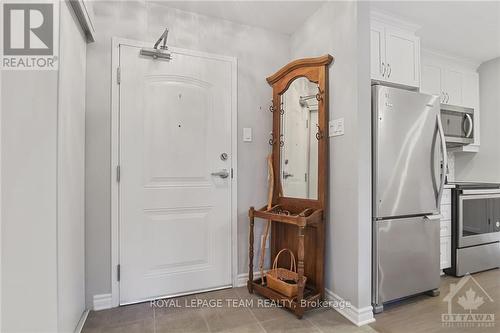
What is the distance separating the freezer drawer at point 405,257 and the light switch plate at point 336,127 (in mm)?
693

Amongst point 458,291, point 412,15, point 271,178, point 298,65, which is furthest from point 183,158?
point 458,291

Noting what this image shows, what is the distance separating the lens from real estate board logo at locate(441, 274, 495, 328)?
1.79 m

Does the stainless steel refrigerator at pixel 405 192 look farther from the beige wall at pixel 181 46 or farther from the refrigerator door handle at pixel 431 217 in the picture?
the beige wall at pixel 181 46

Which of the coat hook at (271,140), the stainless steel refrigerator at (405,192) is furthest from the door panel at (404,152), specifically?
the coat hook at (271,140)

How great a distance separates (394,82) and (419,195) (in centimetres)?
105

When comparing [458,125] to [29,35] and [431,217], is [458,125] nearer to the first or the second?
[431,217]

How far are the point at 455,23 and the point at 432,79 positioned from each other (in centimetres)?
68

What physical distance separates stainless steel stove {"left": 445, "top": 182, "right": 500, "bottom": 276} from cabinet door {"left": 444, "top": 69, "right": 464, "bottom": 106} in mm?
1083

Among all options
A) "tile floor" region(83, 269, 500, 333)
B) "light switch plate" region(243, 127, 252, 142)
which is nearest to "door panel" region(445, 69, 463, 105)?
"tile floor" region(83, 269, 500, 333)

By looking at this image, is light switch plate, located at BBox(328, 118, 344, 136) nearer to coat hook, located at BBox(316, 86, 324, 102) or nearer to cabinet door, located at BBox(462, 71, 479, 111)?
coat hook, located at BBox(316, 86, 324, 102)

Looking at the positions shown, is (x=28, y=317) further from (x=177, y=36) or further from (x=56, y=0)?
(x=177, y=36)

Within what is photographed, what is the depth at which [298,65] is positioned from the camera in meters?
2.17

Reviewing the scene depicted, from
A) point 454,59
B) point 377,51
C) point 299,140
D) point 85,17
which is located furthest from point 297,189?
point 454,59

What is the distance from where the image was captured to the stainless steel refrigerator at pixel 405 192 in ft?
6.25
